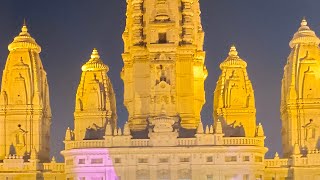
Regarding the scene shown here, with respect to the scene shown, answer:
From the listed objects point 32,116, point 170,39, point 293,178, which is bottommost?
point 293,178

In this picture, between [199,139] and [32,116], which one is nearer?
[199,139]

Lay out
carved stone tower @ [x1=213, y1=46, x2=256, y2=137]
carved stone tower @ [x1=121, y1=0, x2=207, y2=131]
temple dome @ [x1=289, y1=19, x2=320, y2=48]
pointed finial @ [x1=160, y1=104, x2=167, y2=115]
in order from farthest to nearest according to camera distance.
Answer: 1. carved stone tower @ [x1=213, y1=46, x2=256, y2=137]
2. temple dome @ [x1=289, y1=19, x2=320, y2=48]
3. carved stone tower @ [x1=121, y1=0, x2=207, y2=131]
4. pointed finial @ [x1=160, y1=104, x2=167, y2=115]

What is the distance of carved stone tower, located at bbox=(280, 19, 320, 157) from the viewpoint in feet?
274

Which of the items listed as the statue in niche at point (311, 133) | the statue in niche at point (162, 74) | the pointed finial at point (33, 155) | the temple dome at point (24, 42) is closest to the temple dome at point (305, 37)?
the statue in niche at point (311, 133)

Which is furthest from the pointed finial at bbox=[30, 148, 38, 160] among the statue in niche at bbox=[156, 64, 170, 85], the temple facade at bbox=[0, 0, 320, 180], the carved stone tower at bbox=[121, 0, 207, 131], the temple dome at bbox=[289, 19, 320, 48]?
the temple dome at bbox=[289, 19, 320, 48]

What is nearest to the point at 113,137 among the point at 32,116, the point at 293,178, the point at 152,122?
the point at 152,122

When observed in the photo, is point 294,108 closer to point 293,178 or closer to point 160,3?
point 293,178

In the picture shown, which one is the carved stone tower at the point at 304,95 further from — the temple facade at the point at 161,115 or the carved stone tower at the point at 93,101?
the carved stone tower at the point at 93,101

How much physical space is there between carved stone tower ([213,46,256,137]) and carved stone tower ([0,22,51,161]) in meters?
15.8

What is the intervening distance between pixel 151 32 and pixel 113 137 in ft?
Result: 32.7

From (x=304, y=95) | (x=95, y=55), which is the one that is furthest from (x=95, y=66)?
(x=304, y=95)

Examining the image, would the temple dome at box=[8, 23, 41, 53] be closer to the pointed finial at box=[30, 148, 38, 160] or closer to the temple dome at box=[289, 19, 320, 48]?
the pointed finial at box=[30, 148, 38, 160]

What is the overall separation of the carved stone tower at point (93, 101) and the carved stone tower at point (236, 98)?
32.1 ft

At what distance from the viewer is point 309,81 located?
84062mm
